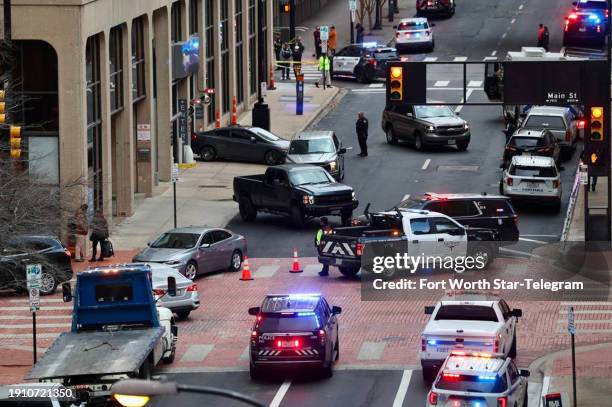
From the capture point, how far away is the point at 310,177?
1978 inches

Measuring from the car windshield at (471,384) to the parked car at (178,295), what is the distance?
1244 centimetres

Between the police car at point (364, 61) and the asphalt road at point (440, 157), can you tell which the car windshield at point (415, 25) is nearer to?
the asphalt road at point (440, 157)

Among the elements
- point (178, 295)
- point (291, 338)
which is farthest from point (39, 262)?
point (291, 338)

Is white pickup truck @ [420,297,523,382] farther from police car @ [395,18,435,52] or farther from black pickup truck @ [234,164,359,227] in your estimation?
police car @ [395,18,435,52]

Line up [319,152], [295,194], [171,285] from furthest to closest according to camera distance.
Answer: [319,152]
[295,194]
[171,285]

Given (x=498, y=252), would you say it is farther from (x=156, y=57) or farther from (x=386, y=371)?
(x=156, y=57)

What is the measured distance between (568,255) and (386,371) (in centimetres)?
1337

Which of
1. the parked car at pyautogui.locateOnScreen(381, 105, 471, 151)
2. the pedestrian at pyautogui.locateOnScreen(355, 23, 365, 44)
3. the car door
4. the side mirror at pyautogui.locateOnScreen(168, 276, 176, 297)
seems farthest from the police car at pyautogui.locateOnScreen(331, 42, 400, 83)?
the side mirror at pyautogui.locateOnScreen(168, 276, 176, 297)

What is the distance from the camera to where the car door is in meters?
43.3

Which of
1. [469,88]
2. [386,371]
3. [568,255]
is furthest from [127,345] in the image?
[469,88]

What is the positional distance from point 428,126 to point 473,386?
114 ft

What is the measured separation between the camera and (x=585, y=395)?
30.5 meters

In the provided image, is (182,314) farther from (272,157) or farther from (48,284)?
(272,157)

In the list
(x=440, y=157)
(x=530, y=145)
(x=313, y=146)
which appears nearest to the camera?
(x=530, y=145)
